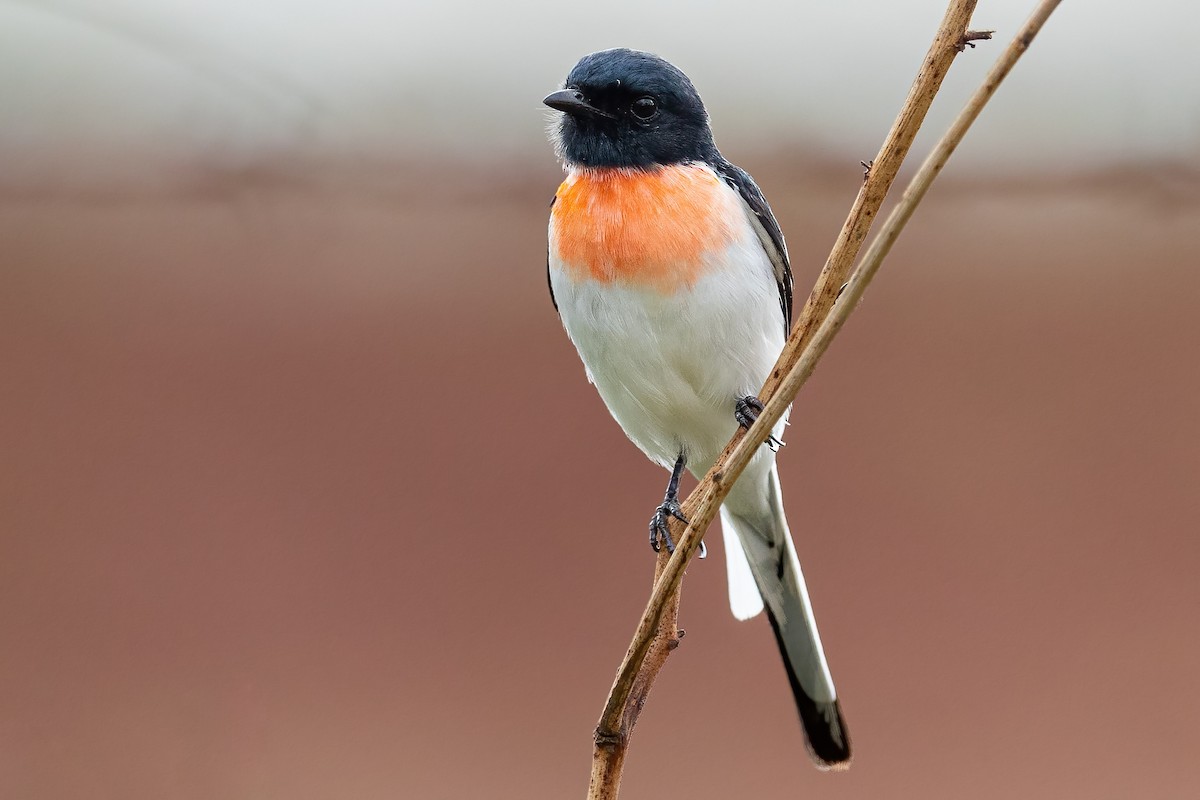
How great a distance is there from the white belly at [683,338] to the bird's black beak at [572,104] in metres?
0.23

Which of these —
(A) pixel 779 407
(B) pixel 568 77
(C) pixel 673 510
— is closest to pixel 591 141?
(B) pixel 568 77

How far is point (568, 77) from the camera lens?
1.36 m

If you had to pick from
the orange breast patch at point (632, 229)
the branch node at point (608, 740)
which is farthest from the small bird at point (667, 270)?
the branch node at point (608, 740)

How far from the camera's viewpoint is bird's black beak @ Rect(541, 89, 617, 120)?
1270 millimetres

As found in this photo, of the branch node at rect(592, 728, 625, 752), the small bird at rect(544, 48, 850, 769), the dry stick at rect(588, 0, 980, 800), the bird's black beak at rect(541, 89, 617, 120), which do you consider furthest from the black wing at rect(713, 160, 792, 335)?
the branch node at rect(592, 728, 625, 752)

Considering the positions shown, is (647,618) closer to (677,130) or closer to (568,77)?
(568,77)

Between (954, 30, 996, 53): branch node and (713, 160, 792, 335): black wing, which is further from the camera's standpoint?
(713, 160, 792, 335): black wing

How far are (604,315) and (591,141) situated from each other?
0.78ft

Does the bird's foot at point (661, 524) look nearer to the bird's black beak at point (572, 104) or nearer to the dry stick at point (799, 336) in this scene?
the bird's black beak at point (572, 104)

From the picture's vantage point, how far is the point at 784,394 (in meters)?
0.69

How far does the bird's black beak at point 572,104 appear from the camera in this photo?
4.17 feet

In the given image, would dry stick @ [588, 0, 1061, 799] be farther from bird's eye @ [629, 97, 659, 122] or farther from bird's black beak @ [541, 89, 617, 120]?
bird's eye @ [629, 97, 659, 122]

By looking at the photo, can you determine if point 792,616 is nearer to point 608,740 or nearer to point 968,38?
point 608,740

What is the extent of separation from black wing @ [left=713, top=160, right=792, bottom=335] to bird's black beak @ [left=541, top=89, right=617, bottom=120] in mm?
311
